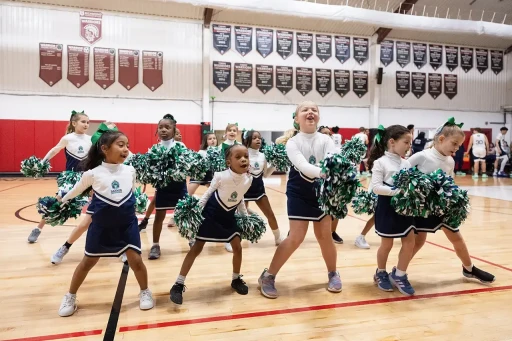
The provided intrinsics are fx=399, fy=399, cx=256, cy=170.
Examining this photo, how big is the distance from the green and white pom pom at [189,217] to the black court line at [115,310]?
585 mm

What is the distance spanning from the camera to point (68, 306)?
235cm

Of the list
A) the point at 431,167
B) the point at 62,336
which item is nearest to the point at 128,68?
the point at 431,167

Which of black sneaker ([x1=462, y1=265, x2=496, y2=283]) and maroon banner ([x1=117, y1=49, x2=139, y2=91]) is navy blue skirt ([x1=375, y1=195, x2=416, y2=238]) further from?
maroon banner ([x1=117, y1=49, x2=139, y2=91])

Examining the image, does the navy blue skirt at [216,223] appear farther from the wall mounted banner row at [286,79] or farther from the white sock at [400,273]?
the wall mounted banner row at [286,79]

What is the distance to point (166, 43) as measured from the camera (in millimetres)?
12406

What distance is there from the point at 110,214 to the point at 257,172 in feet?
6.06

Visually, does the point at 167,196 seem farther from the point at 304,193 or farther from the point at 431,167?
the point at 431,167

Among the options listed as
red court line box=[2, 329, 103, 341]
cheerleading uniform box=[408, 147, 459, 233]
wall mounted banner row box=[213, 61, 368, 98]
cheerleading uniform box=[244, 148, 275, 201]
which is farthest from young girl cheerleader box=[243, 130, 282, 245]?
wall mounted banner row box=[213, 61, 368, 98]

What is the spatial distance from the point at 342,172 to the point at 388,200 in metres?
0.68

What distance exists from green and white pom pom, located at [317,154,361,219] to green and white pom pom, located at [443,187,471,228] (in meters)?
0.74

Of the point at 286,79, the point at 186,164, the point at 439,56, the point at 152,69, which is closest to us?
the point at 186,164

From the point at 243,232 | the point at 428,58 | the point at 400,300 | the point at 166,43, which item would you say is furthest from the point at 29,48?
the point at 428,58

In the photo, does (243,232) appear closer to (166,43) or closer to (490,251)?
(490,251)

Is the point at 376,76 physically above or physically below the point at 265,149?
above
